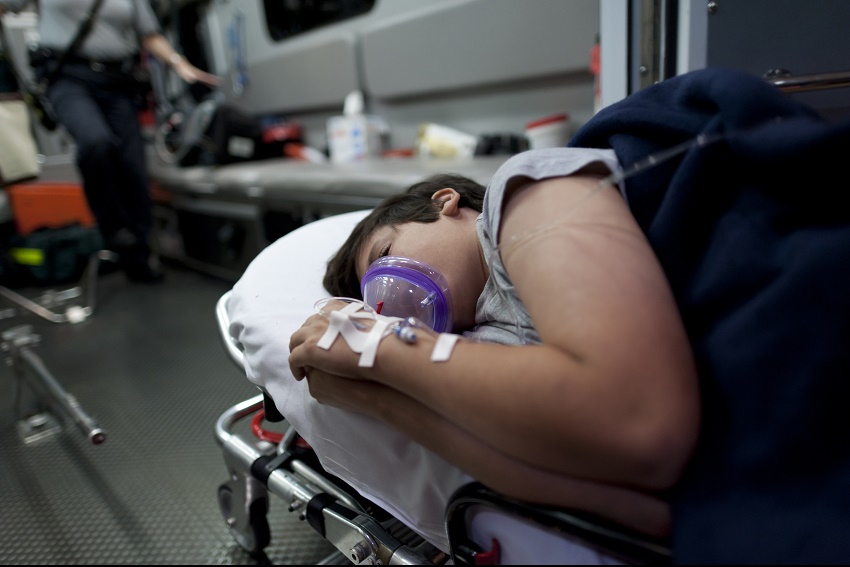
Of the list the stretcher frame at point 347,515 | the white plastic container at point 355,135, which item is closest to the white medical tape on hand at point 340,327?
the stretcher frame at point 347,515

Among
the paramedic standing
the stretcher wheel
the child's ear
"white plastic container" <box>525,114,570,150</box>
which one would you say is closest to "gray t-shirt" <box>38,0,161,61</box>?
the paramedic standing

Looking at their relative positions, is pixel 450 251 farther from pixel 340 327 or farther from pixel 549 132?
pixel 549 132

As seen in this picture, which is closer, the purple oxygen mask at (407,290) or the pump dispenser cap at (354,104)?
the purple oxygen mask at (407,290)

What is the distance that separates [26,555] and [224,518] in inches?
16.8

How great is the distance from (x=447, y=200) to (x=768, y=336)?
1.57 feet

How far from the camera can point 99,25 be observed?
8.35ft

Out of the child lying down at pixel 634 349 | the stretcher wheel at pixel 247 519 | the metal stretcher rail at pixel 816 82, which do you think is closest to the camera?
the child lying down at pixel 634 349

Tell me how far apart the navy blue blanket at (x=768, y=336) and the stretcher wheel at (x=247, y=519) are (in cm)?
87

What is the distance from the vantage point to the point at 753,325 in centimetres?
50

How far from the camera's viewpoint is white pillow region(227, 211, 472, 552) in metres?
0.63

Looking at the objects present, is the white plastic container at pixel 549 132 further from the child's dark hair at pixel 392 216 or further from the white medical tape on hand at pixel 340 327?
the white medical tape on hand at pixel 340 327

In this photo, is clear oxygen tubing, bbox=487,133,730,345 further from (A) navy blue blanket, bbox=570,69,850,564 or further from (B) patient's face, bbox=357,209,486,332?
(B) patient's face, bbox=357,209,486,332

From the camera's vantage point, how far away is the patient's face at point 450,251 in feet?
2.48

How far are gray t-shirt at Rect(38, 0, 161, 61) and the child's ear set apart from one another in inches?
97.8
